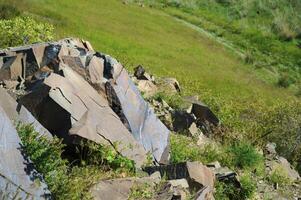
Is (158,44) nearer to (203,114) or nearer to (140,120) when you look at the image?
(203,114)

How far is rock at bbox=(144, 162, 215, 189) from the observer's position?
12.3m

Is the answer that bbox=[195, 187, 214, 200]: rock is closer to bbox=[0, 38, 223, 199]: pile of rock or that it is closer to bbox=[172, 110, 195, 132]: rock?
bbox=[0, 38, 223, 199]: pile of rock

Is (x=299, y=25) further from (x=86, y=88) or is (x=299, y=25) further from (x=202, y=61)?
(x=86, y=88)

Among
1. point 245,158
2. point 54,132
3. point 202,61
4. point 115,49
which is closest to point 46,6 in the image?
point 115,49

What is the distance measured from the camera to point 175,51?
1866 inches

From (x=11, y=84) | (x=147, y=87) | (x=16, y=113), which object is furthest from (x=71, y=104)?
(x=147, y=87)

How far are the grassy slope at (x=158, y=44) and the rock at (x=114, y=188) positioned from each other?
2025 cm

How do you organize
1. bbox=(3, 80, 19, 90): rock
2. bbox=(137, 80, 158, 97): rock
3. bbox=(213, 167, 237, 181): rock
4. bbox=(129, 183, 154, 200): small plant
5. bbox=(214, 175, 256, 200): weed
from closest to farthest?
1. bbox=(129, 183, 154, 200): small plant
2. bbox=(3, 80, 19, 90): rock
3. bbox=(214, 175, 256, 200): weed
4. bbox=(213, 167, 237, 181): rock
5. bbox=(137, 80, 158, 97): rock

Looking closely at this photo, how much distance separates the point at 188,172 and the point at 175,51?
3547cm

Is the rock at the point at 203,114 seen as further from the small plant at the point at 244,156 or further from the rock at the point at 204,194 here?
the rock at the point at 204,194

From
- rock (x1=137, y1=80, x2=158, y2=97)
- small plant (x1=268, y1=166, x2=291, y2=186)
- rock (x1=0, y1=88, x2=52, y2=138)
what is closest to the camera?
rock (x1=0, y1=88, x2=52, y2=138)

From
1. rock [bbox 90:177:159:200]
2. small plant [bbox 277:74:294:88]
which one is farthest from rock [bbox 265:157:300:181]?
small plant [bbox 277:74:294:88]

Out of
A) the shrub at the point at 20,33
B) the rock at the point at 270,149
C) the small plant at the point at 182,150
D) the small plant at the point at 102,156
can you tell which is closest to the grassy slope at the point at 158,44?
the rock at the point at 270,149

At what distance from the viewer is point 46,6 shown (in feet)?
145
